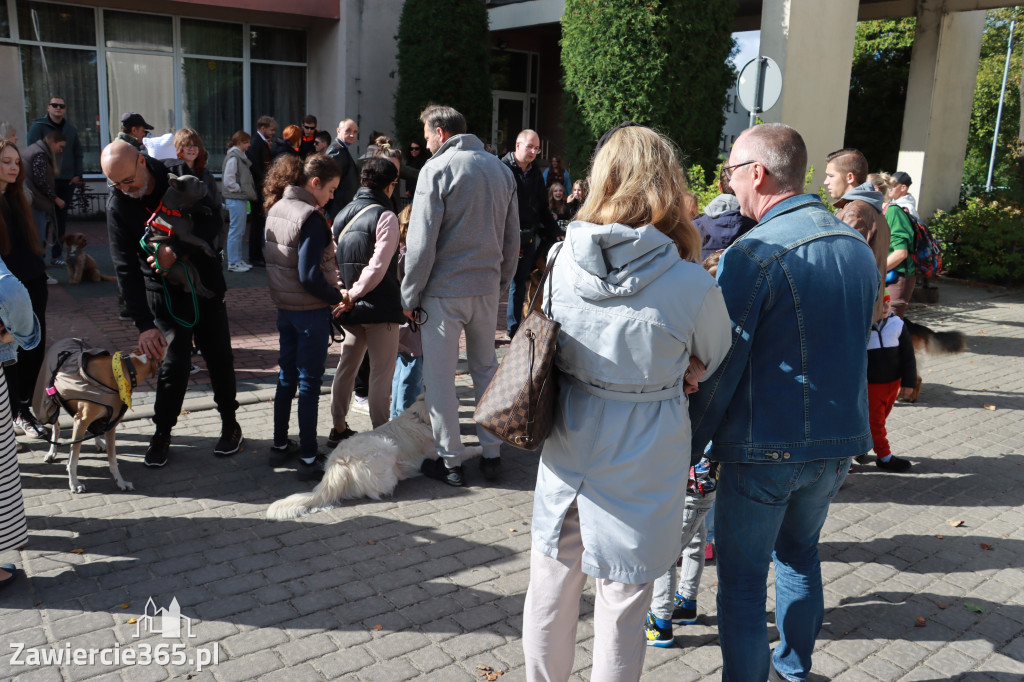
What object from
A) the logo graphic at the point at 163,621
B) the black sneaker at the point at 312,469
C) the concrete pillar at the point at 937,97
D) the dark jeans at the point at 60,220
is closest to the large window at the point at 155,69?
the dark jeans at the point at 60,220

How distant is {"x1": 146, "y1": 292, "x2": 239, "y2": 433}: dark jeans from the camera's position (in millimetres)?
5195

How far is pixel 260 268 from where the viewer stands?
12.9 metres

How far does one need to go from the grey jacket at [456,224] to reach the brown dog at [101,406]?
1679 mm

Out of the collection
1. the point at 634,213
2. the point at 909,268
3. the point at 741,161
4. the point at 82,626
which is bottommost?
the point at 82,626

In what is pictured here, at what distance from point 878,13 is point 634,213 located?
646 inches

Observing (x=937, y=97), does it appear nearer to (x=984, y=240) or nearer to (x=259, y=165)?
(x=984, y=240)

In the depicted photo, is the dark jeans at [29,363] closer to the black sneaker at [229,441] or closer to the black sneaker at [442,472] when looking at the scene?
the black sneaker at [229,441]

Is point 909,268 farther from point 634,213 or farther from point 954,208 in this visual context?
point 954,208

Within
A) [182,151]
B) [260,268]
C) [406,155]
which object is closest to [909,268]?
[182,151]

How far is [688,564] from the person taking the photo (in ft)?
12.3

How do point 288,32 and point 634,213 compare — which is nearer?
point 634,213

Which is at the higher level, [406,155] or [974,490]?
[406,155]

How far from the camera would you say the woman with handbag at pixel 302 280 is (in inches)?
198

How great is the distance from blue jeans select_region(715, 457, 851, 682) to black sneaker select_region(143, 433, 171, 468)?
3.90 meters
